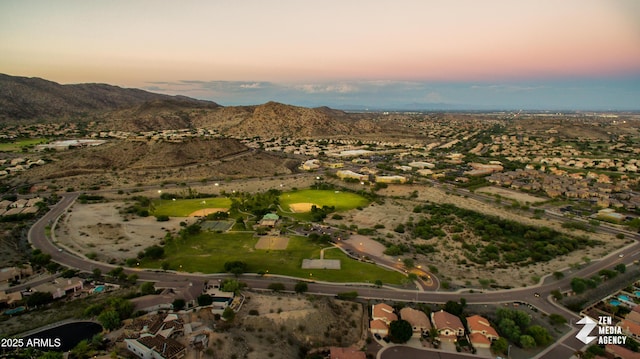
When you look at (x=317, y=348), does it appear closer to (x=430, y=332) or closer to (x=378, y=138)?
(x=430, y=332)

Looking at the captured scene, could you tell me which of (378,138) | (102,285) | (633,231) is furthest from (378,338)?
(378,138)

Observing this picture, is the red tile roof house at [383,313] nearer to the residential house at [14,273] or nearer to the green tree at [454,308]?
the green tree at [454,308]

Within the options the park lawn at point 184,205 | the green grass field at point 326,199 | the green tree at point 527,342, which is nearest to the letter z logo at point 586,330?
the green tree at point 527,342

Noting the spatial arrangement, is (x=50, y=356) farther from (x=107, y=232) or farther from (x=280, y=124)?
(x=280, y=124)

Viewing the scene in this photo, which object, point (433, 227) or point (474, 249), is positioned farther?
point (433, 227)

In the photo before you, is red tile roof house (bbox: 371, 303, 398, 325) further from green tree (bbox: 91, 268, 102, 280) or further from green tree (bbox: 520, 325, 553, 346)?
green tree (bbox: 91, 268, 102, 280)

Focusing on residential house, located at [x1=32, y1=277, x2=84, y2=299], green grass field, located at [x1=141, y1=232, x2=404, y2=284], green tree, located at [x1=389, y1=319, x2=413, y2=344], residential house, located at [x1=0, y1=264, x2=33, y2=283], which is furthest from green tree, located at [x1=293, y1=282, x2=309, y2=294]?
residential house, located at [x1=0, y1=264, x2=33, y2=283]
